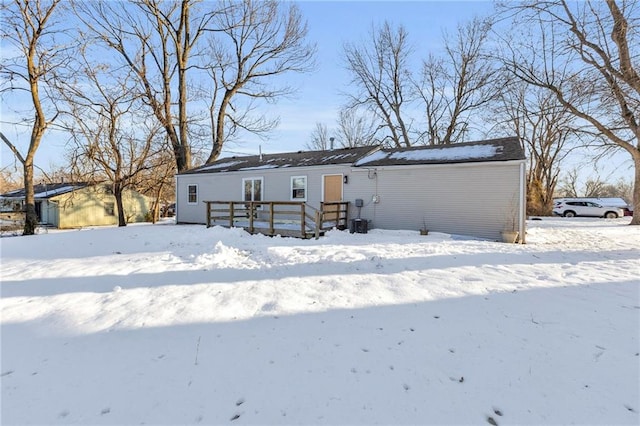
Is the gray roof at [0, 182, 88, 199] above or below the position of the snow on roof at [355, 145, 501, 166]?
below

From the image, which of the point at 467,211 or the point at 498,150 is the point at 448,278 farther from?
the point at 498,150

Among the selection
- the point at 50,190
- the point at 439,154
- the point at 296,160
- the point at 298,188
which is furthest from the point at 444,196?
the point at 50,190

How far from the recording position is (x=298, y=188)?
13.8 meters

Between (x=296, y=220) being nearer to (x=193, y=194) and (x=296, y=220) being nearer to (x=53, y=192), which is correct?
(x=193, y=194)

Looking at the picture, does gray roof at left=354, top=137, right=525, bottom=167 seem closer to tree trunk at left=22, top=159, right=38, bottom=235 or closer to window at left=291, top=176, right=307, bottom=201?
window at left=291, top=176, right=307, bottom=201

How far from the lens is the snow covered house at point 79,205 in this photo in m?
25.5

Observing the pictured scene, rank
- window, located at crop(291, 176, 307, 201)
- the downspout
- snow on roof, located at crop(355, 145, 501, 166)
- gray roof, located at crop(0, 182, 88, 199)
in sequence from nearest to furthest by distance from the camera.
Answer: the downspout < snow on roof, located at crop(355, 145, 501, 166) < window, located at crop(291, 176, 307, 201) < gray roof, located at crop(0, 182, 88, 199)

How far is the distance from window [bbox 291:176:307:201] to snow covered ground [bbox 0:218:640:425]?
765cm

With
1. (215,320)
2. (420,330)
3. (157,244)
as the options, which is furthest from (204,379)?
(157,244)

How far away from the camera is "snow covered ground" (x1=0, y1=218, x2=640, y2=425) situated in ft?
7.66

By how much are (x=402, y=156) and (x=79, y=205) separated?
26.4 m

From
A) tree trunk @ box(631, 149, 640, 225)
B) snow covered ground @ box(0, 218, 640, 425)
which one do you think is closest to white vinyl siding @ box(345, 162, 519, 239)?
snow covered ground @ box(0, 218, 640, 425)

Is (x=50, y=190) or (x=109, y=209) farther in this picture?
(x=50, y=190)

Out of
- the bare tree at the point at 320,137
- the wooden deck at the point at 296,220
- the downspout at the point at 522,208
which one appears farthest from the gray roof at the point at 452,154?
the bare tree at the point at 320,137
